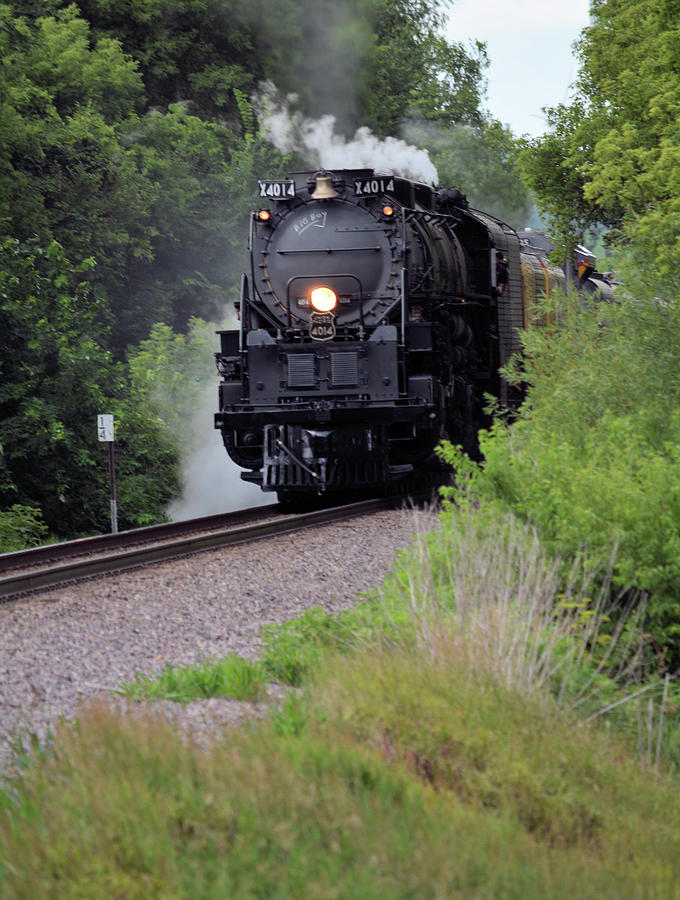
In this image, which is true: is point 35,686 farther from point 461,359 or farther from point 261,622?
point 461,359

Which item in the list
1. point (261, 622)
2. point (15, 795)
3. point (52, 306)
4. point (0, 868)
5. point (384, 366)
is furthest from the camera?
point (52, 306)

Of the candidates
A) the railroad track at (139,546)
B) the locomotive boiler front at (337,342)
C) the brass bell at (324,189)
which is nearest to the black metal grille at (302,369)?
the locomotive boiler front at (337,342)

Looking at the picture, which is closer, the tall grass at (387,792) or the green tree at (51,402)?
the tall grass at (387,792)

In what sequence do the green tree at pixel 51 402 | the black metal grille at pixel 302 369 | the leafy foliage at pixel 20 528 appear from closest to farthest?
the black metal grille at pixel 302 369, the leafy foliage at pixel 20 528, the green tree at pixel 51 402

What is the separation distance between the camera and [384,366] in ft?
47.7

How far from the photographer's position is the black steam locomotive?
14.5m

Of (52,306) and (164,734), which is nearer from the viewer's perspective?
(164,734)

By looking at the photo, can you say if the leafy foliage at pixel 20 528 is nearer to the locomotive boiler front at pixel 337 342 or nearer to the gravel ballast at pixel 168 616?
the locomotive boiler front at pixel 337 342

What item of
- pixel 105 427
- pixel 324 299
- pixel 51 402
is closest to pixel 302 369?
pixel 324 299

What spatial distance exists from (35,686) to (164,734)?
2.20 meters

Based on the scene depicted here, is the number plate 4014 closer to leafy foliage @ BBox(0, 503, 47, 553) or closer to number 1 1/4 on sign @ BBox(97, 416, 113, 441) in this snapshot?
number 1 1/4 on sign @ BBox(97, 416, 113, 441)

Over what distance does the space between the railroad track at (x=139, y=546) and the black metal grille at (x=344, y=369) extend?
1.55 meters

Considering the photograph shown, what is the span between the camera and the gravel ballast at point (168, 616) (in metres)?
6.30

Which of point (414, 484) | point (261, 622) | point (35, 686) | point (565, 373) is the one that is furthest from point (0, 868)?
point (414, 484)
